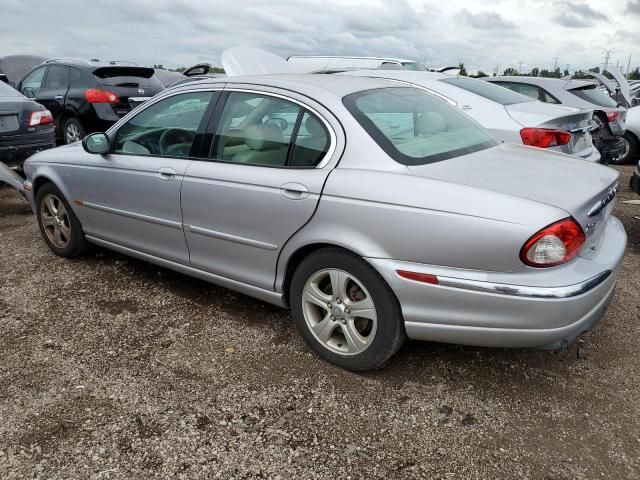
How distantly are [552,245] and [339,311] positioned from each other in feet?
3.53

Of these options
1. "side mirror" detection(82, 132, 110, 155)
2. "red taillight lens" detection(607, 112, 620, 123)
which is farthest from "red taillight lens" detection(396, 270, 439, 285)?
"red taillight lens" detection(607, 112, 620, 123)

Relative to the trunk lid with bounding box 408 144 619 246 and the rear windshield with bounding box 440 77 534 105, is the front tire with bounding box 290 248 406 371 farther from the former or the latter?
the rear windshield with bounding box 440 77 534 105

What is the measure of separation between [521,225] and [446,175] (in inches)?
18.3

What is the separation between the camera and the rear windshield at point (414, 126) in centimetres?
274

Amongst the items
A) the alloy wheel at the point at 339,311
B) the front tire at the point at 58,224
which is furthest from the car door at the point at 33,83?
the alloy wheel at the point at 339,311

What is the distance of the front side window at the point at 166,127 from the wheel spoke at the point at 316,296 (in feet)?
4.06

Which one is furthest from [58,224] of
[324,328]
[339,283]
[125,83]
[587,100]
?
[587,100]

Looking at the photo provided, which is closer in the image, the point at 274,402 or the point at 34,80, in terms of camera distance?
the point at 274,402

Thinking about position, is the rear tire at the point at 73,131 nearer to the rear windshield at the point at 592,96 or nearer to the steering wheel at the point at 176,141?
the steering wheel at the point at 176,141

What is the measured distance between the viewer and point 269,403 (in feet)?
8.59

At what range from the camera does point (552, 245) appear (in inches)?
89.0

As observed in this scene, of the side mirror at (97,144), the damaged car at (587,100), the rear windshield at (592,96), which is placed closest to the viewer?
the side mirror at (97,144)

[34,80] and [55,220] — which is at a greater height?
[34,80]

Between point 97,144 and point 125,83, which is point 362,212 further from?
point 125,83
